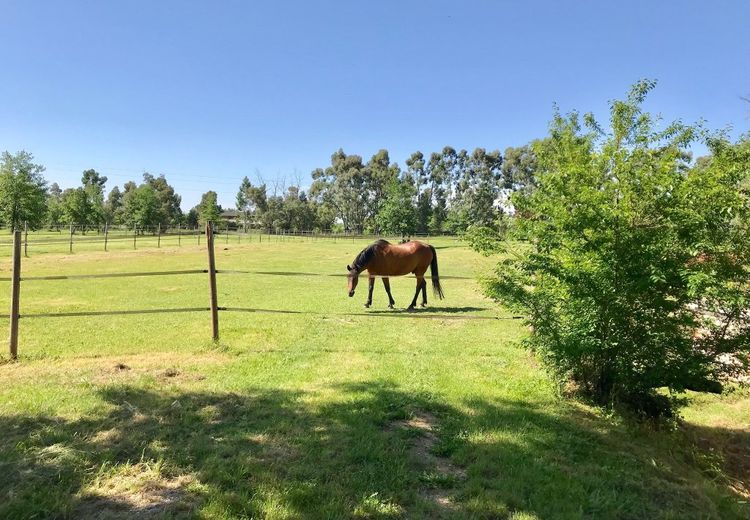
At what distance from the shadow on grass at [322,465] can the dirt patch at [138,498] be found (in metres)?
0.01

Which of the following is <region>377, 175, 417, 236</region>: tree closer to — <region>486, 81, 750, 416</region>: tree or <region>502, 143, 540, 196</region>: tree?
<region>502, 143, 540, 196</region>: tree

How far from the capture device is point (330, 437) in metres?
3.84

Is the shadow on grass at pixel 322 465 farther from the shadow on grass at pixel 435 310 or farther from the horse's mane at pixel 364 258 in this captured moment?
the horse's mane at pixel 364 258

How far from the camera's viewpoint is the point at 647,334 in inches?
178

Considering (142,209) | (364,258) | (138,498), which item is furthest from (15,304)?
(142,209)

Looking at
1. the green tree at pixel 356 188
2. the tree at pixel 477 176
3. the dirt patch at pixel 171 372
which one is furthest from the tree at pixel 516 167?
the dirt patch at pixel 171 372

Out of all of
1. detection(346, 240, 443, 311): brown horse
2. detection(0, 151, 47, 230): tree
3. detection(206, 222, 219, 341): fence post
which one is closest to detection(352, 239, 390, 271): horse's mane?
detection(346, 240, 443, 311): brown horse

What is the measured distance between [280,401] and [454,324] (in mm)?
5415

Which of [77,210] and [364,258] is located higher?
[77,210]

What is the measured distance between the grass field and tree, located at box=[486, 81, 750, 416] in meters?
0.67

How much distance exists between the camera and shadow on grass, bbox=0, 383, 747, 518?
289cm

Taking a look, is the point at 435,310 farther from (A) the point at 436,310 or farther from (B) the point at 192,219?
(B) the point at 192,219

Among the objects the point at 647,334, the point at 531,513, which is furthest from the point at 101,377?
the point at 647,334

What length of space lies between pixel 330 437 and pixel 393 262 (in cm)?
802
